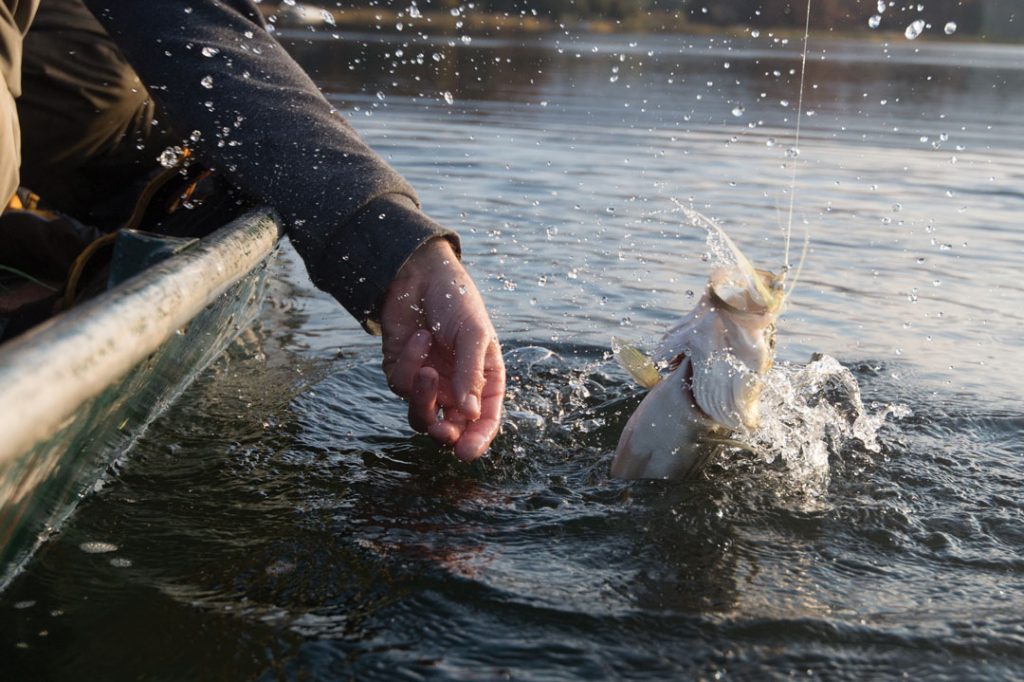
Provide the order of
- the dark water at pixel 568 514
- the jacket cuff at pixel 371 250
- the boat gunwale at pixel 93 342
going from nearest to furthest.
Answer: the boat gunwale at pixel 93 342 → the dark water at pixel 568 514 → the jacket cuff at pixel 371 250

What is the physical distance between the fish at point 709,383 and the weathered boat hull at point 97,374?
106cm

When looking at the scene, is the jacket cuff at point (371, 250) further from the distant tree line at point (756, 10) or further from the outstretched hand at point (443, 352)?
the distant tree line at point (756, 10)

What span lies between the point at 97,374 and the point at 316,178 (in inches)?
50.8

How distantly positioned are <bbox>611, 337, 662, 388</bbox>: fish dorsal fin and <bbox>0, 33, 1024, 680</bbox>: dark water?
0.28m

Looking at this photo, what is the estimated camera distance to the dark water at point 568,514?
2.14 meters

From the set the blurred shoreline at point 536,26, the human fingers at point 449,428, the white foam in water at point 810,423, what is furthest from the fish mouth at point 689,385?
the blurred shoreline at point 536,26

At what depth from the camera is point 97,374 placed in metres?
1.43

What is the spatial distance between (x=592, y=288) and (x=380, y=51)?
17820 mm

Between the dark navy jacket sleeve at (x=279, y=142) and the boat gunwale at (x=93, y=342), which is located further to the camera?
the dark navy jacket sleeve at (x=279, y=142)

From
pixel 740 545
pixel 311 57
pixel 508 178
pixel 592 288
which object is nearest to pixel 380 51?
pixel 311 57

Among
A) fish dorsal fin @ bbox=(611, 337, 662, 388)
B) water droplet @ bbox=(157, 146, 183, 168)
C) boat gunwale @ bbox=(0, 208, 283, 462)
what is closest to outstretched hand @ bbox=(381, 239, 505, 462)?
boat gunwale @ bbox=(0, 208, 283, 462)

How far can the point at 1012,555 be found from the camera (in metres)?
2.67

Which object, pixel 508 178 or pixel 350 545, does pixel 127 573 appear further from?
pixel 508 178

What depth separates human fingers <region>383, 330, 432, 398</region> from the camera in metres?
2.51
